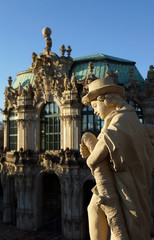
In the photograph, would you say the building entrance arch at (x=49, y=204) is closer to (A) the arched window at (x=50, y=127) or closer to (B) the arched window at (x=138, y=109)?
(A) the arched window at (x=50, y=127)

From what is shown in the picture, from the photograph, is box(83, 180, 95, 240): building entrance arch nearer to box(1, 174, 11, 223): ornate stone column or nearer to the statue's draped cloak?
box(1, 174, 11, 223): ornate stone column

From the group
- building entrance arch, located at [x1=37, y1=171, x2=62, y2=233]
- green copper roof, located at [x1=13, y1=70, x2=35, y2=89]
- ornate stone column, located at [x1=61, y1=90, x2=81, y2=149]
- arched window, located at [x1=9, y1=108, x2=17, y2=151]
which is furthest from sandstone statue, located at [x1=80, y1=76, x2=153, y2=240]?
green copper roof, located at [x1=13, y1=70, x2=35, y2=89]

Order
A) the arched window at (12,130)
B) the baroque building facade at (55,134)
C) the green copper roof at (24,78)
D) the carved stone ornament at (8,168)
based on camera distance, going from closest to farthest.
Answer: the baroque building facade at (55,134) < the carved stone ornament at (8,168) < the arched window at (12,130) < the green copper roof at (24,78)

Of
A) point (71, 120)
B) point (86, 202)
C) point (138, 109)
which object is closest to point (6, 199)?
point (86, 202)

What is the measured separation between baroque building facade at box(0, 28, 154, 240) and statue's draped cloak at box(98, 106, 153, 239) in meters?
21.3

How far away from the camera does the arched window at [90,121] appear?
89.5 ft

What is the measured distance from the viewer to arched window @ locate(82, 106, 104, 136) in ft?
89.5

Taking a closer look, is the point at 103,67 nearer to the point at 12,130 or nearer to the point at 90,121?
the point at 90,121

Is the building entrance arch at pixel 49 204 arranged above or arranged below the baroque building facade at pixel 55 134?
below

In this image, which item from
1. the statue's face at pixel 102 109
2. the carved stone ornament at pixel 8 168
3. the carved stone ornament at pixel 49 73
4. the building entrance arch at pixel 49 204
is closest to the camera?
the statue's face at pixel 102 109

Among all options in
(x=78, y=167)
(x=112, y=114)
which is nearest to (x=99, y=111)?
(x=112, y=114)

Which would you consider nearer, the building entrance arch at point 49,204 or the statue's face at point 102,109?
the statue's face at point 102,109

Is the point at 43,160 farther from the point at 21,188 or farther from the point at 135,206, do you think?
the point at 135,206

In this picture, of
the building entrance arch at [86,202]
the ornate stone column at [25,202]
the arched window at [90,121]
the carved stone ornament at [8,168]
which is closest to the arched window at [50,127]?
the arched window at [90,121]
